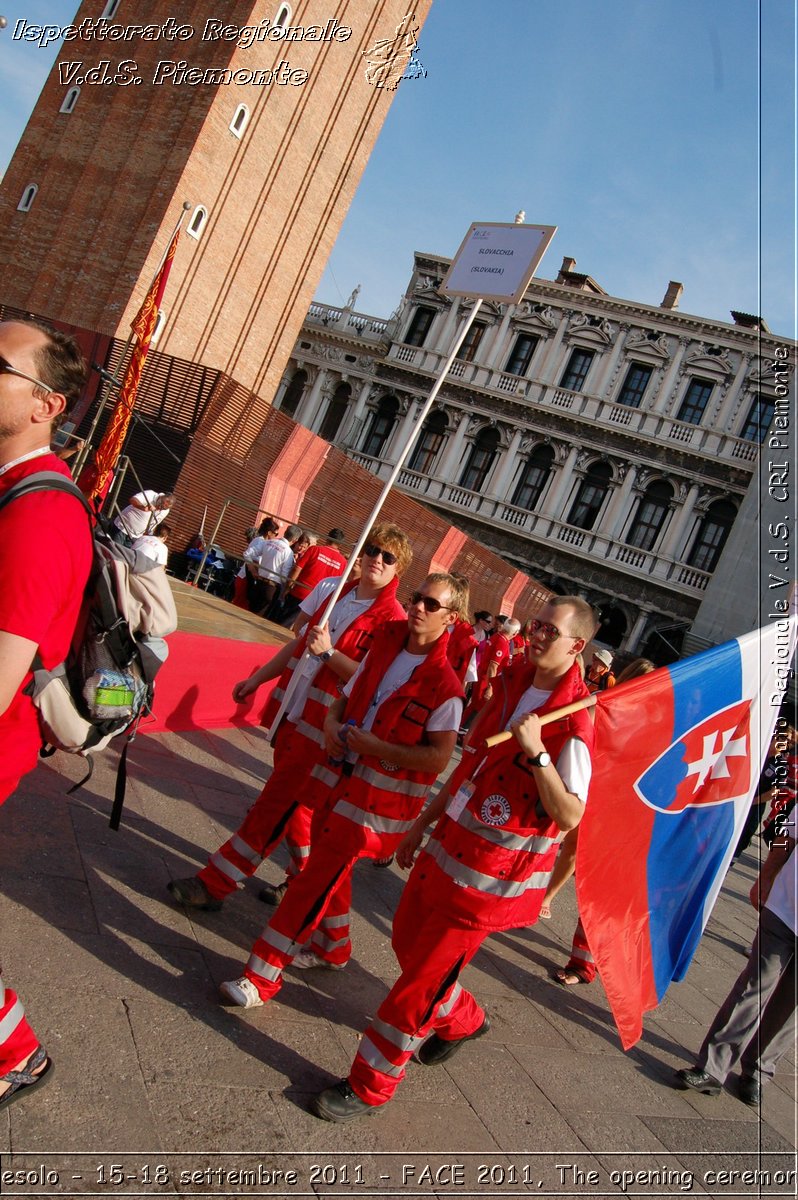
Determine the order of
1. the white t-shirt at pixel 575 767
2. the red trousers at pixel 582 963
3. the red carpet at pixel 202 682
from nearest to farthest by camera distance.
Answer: the white t-shirt at pixel 575 767
the red trousers at pixel 582 963
the red carpet at pixel 202 682

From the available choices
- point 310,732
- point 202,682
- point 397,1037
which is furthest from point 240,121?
point 397,1037

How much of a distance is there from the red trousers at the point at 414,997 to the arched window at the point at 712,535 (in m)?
32.8

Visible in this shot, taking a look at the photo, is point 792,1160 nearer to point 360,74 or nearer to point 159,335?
point 159,335

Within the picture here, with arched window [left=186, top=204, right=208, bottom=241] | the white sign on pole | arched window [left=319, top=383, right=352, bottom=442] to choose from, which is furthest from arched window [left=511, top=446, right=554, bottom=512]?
the white sign on pole

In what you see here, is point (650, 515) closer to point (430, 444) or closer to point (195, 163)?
point (430, 444)

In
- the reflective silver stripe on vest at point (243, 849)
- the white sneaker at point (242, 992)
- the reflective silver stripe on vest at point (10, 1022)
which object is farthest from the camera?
the reflective silver stripe on vest at point (243, 849)

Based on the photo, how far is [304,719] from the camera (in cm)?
466

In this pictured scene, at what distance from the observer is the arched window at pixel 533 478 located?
122 feet

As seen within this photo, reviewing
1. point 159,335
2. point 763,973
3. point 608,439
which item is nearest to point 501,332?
point 608,439

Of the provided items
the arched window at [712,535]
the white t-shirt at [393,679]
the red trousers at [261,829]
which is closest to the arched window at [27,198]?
the arched window at [712,535]

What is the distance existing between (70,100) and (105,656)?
3146 centimetres

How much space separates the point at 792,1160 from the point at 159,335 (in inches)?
1029

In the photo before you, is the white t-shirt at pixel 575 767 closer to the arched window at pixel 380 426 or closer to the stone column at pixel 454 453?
the stone column at pixel 454 453

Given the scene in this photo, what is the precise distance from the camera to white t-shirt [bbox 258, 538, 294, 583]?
11812 mm
